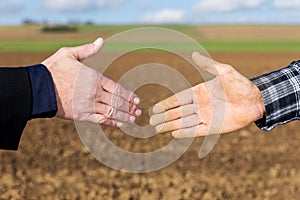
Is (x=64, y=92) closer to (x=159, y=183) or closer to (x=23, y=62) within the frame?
(x=159, y=183)

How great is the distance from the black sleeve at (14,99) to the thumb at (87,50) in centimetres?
33

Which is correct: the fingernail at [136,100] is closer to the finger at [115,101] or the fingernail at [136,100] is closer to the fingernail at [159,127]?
the finger at [115,101]

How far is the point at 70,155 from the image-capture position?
9070 mm

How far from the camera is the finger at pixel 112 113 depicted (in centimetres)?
272

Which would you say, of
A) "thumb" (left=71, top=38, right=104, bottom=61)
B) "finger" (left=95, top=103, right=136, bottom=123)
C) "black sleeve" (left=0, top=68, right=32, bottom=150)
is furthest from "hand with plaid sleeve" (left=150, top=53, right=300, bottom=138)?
"black sleeve" (left=0, top=68, right=32, bottom=150)

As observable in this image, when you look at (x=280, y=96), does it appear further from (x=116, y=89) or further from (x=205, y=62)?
(x=116, y=89)

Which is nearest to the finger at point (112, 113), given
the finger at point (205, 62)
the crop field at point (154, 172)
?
the finger at point (205, 62)

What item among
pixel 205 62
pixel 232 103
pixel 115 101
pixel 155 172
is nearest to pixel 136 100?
pixel 115 101

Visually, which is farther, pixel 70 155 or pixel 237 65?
pixel 237 65

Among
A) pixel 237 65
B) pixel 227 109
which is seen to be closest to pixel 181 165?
pixel 227 109

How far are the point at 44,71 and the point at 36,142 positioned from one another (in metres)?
7.56

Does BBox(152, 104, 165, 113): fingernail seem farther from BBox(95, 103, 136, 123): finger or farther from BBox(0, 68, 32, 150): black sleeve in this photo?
BBox(0, 68, 32, 150): black sleeve

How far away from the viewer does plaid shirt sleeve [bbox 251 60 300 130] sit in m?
2.90

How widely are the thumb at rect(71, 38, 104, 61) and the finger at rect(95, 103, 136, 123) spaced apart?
7.7 inches
